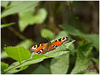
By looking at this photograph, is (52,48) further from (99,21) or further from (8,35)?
(8,35)

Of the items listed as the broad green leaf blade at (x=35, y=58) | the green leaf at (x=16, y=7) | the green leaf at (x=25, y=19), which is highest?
the green leaf at (x=16, y=7)

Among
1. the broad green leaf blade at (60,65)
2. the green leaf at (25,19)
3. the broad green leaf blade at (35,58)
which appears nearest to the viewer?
the broad green leaf blade at (35,58)

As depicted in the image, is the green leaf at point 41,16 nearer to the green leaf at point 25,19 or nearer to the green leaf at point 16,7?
the green leaf at point 25,19

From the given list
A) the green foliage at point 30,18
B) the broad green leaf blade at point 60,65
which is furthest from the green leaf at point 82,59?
the green foliage at point 30,18

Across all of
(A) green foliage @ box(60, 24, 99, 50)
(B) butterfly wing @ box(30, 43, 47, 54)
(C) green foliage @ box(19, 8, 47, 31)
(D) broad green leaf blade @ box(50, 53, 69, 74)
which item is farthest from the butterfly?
(C) green foliage @ box(19, 8, 47, 31)

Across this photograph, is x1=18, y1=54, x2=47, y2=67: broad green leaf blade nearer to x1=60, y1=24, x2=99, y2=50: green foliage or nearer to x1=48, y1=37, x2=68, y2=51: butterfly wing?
x1=48, y1=37, x2=68, y2=51: butterfly wing
